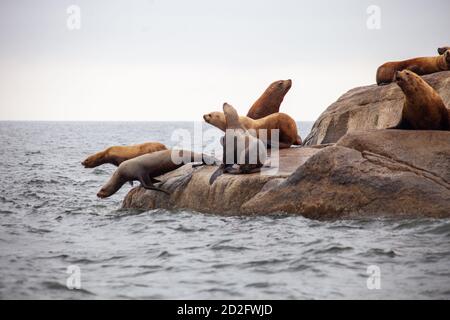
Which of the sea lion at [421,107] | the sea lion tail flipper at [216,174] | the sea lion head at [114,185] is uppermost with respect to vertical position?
the sea lion at [421,107]

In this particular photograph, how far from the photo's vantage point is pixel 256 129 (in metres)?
15.1

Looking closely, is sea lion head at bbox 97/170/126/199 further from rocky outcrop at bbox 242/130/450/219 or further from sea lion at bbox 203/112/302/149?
rocky outcrop at bbox 242/130/450/219

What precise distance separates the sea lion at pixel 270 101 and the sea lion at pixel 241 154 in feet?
13.3

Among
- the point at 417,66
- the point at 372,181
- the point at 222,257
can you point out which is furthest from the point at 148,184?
the point at 417,66

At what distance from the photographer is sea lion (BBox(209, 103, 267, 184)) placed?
1267cm

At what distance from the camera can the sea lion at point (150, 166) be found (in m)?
13.7

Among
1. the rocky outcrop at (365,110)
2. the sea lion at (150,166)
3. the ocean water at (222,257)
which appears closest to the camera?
the ocean water at (222,257)

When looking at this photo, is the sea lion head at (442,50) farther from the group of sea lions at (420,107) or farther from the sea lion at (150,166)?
the sea lion at (150,166)

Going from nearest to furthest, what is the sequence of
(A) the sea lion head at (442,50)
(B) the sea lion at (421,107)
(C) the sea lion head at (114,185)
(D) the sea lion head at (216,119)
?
(B) the sea lion at (421,107), (C) the sea lion head at (114,185), (D) the sea lion head at (216,119), (A) the sea lion head at (442,50)

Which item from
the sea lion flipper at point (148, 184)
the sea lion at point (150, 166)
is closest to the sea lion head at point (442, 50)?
the sea lion at point (150, 166)

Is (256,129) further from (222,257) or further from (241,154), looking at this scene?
(222,257)

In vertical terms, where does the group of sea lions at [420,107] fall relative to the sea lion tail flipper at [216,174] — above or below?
above

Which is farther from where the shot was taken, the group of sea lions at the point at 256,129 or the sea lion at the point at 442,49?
the sea lion at the point at 442,49
